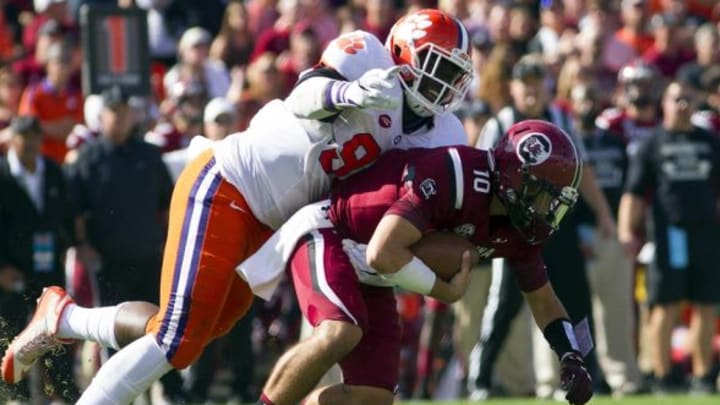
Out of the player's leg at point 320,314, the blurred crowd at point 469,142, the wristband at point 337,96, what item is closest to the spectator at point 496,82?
the blurred crowd at point 469,142

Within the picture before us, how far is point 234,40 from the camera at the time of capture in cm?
1434

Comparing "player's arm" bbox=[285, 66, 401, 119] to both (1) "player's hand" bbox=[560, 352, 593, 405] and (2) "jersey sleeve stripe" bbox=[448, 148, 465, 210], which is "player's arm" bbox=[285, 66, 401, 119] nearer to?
(2) "jersey sleeve stripe" bbox=[448, 148, 465, 210]

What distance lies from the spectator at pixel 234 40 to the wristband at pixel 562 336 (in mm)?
6746

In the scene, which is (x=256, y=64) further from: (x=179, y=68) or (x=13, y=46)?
(x=13, y=46)

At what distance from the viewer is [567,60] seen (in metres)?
13.6

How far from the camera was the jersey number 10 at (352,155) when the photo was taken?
755 centimetres

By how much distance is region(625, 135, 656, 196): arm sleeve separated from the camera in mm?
12516

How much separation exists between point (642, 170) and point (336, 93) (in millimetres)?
5569

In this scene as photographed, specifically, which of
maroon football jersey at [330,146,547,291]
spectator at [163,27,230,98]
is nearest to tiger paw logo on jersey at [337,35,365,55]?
maroon football jersey at [330,146,547,291]

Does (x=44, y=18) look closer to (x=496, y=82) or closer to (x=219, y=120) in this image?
(x=219, y=120)

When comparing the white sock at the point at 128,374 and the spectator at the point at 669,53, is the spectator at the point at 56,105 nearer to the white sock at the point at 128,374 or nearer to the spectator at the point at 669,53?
the spectator at the point at 669,53

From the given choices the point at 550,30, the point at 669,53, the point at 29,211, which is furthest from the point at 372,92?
the point at 550,30

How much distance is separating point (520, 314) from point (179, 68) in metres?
3.06

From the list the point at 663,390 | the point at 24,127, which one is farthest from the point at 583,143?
the point at 24,127
